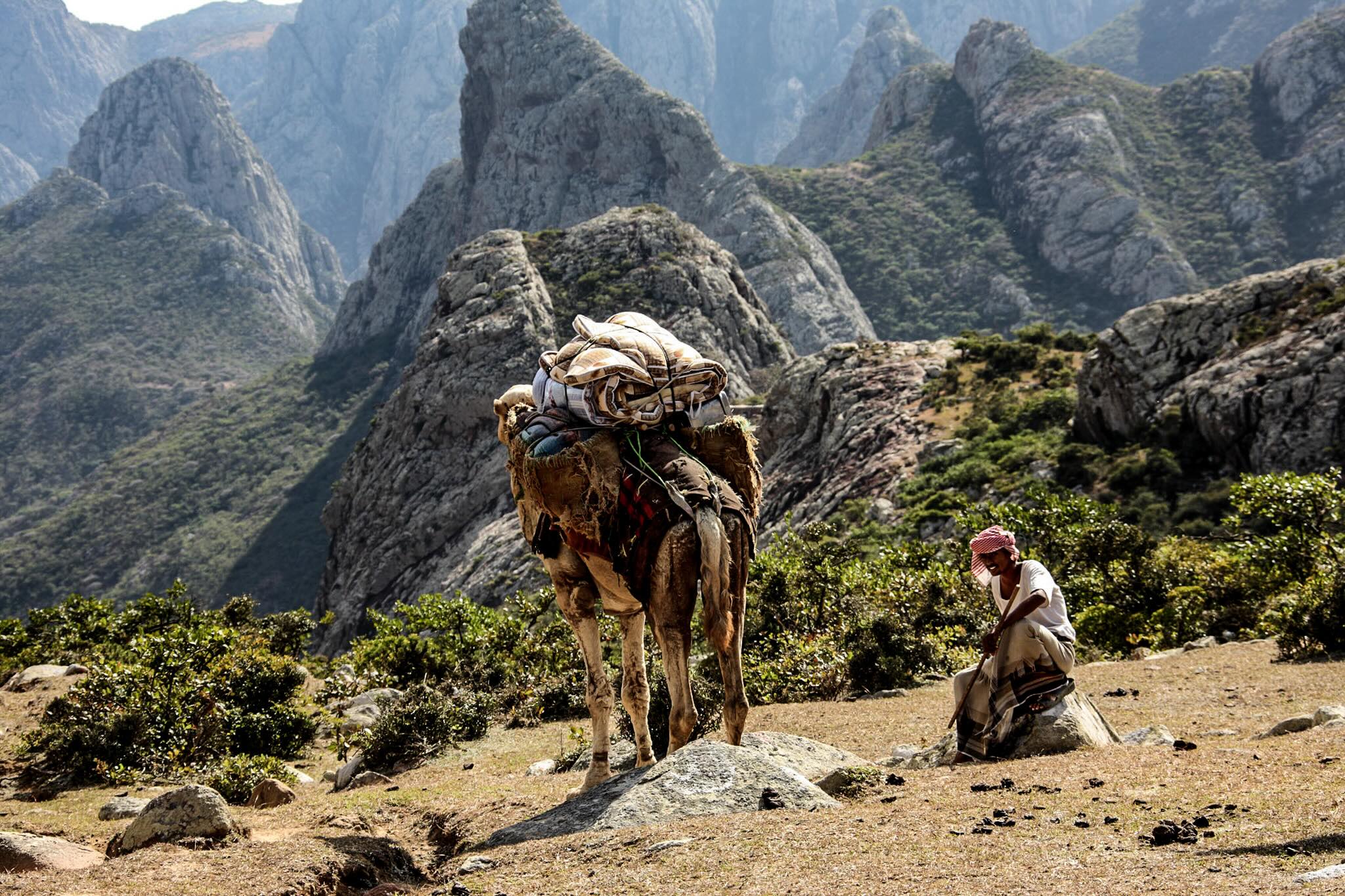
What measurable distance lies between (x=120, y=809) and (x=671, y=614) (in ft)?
20.4

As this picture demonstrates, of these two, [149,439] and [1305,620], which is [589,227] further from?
[1305,620]

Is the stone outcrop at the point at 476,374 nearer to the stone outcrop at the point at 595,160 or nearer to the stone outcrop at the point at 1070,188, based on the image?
the stone outcrop at the point at 595,160

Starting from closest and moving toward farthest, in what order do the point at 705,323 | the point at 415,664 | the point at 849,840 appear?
the point at 849,840 → the point at 415,664 → the point at 705,323

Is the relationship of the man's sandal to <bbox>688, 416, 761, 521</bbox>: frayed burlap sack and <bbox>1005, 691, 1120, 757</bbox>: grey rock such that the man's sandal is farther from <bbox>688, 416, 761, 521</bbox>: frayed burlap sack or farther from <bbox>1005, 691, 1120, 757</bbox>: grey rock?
<bbox>688, 416, 761, 521</bbox>: frayed burlap sack

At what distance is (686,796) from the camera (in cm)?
714

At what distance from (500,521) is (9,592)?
5149cm

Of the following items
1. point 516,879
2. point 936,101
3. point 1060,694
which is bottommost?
point 516,879

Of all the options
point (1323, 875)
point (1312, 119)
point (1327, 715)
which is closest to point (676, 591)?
point (1323, 875)

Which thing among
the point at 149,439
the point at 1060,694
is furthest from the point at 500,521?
the point at 149,439

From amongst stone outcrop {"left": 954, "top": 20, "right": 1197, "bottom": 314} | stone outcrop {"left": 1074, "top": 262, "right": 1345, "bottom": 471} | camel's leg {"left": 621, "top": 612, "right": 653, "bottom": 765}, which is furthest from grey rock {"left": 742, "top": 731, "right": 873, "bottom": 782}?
stone outcrop {"left": 954, "top": 20, "right": 1197, "bottom": 314}

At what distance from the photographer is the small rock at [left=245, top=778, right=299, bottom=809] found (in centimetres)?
1098

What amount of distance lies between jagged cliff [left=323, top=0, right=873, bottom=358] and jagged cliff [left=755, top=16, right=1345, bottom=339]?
1319 centimetres

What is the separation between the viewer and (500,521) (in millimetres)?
57250

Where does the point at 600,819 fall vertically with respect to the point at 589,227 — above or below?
below
